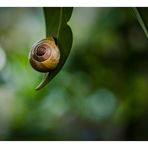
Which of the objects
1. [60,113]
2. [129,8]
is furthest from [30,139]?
[129,8]

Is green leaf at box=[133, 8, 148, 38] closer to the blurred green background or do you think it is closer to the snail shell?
the blurred green background

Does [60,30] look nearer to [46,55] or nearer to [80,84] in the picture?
[46,55]

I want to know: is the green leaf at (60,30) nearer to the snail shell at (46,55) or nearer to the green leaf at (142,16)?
the snail shell at (46,55)

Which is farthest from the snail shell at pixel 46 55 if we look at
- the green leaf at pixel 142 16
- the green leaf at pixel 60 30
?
the green leaf at pixel 142 16

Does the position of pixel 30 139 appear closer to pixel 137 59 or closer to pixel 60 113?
pixel 60 113

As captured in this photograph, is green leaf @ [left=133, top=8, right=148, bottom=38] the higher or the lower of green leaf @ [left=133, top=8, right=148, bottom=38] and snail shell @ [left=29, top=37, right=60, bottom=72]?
the higher

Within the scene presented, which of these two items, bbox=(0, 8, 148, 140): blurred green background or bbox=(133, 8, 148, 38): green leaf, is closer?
bbox=(133, 8, 148, 38): green leaf

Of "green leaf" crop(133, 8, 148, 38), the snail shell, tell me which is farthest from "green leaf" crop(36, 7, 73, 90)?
"green leaf" crop(133, 8, 148, 38)
